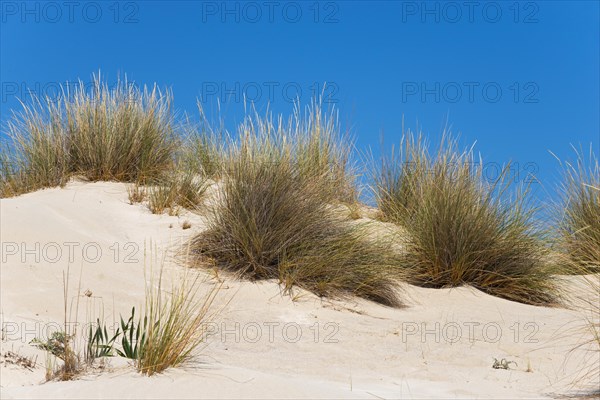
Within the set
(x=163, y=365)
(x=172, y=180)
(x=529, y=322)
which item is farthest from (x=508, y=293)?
(x=163, y=365)

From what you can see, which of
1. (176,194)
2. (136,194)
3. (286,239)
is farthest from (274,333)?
(136,194)

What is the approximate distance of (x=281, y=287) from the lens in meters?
6.74

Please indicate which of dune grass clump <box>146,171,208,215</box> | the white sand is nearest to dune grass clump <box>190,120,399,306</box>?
the white sand

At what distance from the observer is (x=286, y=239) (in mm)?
7023

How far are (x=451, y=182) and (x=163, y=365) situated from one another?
4858mm

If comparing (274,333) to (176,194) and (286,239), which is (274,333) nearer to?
(286,239)

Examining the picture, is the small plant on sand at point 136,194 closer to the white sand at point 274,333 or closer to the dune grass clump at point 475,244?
the white sand at point 274,333

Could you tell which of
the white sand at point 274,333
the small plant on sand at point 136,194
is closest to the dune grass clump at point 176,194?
the small plant on sand at point 136,194

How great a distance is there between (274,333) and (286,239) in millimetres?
1306

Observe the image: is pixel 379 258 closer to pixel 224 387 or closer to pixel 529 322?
pixel 529 322

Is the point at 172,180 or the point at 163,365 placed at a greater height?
the point at 172,180

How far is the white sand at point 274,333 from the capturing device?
12.0ft

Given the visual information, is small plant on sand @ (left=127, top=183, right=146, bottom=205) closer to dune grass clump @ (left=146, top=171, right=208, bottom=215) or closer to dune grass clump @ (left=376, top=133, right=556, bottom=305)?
dune grass clump @ (left=146, top=171, right=208, bottom=215)

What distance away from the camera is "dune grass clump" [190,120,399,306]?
270 inches
